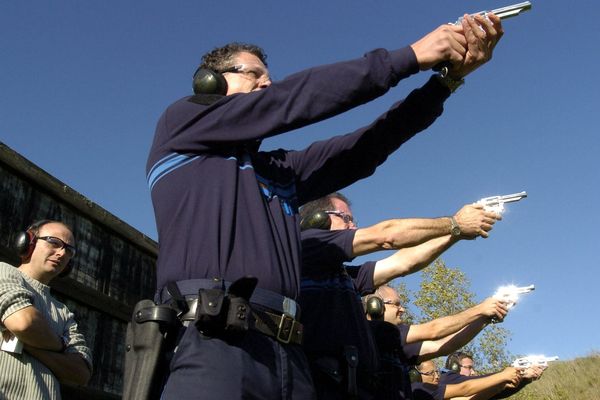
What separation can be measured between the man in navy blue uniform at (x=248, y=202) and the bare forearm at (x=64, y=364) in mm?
1846

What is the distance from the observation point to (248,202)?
278 centimetres

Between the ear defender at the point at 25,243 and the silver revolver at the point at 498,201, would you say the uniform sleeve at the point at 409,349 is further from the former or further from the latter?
the ear defender at the point at 25,243

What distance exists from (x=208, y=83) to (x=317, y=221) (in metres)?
2.39

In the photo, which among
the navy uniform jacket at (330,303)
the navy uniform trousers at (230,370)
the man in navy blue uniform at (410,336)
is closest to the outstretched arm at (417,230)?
the navy uniform jacket at (330,303)

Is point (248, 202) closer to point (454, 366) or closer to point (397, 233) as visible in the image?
point (397, 233)

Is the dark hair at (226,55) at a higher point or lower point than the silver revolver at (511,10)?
higher

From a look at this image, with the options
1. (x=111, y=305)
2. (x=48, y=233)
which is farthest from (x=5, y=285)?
(x=111, y=305)

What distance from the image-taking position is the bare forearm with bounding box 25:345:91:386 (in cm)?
423

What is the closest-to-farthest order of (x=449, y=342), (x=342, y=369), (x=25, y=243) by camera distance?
(x=25, y=243)
(x=342, y=369)
(x=449, y=342)

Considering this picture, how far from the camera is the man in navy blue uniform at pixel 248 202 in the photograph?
243 centimetres

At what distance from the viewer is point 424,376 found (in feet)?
32.9

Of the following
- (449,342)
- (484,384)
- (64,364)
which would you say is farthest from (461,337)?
(64,364)

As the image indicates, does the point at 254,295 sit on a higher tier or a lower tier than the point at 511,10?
lower

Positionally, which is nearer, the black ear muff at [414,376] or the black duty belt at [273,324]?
the black duty belt at [273,324]
